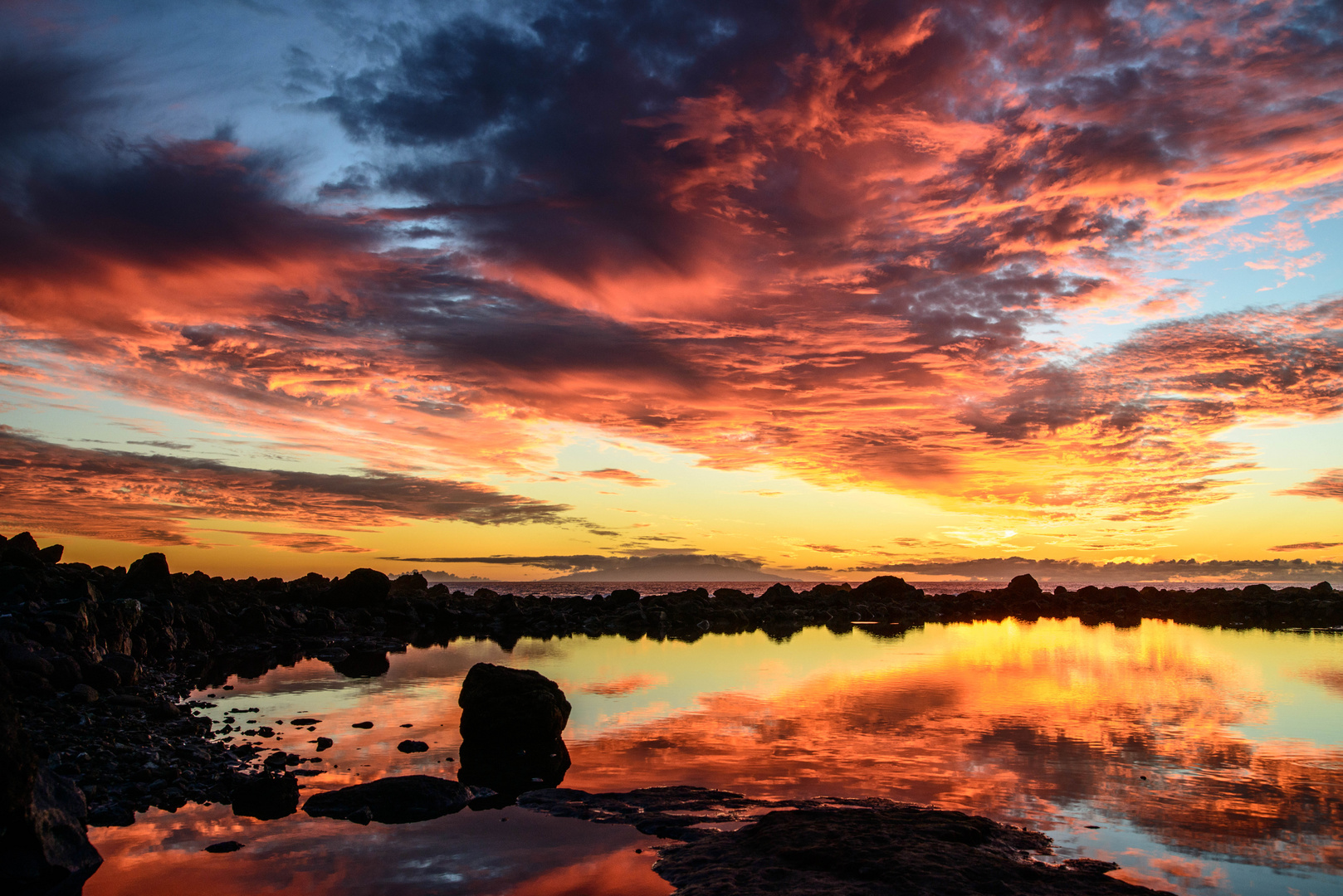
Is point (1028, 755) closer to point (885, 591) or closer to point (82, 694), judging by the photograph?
point (82, 694)

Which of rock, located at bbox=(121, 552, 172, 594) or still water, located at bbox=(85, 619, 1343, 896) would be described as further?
rock, located at bbox=(121, 552, 172, 594)

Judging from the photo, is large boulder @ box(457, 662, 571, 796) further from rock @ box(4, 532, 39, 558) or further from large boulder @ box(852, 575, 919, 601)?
large boulder @ box(852, 575, 919, 601)

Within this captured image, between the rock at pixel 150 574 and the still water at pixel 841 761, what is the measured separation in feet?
56.4

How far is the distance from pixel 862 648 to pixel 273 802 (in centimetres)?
3174

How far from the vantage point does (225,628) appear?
A: 128 feet

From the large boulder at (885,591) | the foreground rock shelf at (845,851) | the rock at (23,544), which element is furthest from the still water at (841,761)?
the large boulder at (885,591)

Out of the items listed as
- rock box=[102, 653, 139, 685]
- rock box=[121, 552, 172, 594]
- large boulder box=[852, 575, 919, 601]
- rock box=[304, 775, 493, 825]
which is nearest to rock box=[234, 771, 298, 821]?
rock box=[304, 775, 493, 825]

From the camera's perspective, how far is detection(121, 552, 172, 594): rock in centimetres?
4116

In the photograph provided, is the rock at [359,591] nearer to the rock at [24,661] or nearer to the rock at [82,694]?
the rock at [24,661]

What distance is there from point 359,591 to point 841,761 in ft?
144

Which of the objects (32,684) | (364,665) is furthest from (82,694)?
(364,665)

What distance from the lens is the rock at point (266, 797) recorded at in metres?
11.7

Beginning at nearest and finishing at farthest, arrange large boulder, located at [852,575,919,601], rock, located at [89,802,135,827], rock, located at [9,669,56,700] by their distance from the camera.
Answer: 1. rock, located at [89,802,135,827]
2. rock, located at [9,669,56,700]
3. large boulder, located at [852,575,919,601]

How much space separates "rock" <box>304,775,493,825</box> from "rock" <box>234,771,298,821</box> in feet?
0.97
